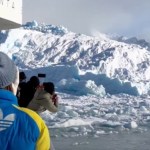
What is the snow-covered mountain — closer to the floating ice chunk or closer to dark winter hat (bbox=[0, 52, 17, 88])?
Answer: the floating ice chunk

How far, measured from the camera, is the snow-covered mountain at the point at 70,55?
37062 mm

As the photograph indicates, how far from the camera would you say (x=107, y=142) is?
619 inches

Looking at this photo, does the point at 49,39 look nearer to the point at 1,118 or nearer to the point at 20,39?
the point at 20,39

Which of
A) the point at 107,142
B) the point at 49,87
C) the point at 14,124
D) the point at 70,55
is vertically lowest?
the point at 107,142

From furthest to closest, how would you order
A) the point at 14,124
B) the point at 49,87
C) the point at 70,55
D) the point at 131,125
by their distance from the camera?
the point at 70,55, the point at 131,125, the point at 49,87, the point at 14,124

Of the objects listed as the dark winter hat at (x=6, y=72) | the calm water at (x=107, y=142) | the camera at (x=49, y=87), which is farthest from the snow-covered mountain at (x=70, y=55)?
the dark winter hat at (x=6, y=72)

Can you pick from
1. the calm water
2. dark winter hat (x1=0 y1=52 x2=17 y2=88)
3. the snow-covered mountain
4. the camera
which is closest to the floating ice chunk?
the calm water

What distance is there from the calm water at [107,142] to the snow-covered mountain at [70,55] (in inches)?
578

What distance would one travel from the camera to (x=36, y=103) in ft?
7.95

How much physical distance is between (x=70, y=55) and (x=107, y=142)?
3611cm

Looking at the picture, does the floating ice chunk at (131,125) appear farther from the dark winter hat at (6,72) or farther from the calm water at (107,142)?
the dark winter hat at (6,72)

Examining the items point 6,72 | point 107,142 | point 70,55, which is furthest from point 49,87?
point 70,55

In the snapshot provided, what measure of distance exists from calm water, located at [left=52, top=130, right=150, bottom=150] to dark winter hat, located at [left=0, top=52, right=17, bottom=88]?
12.5 m

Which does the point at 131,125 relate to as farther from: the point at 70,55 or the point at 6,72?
the point at 70,55
